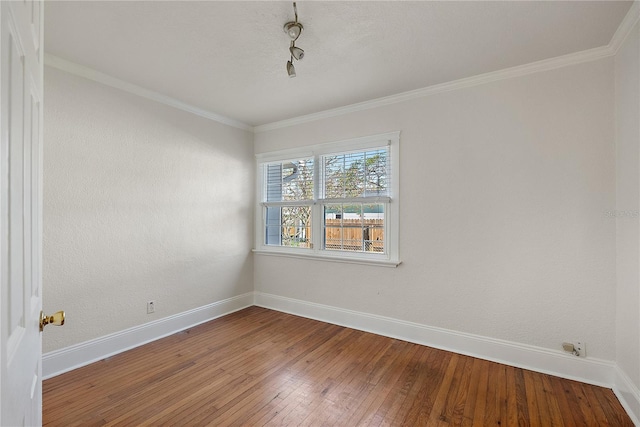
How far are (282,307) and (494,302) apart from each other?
2500 millimetres

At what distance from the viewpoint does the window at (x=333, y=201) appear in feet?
10.8

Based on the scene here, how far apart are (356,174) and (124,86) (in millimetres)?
2513

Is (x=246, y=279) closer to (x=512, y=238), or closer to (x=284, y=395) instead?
(x=284, y=395)

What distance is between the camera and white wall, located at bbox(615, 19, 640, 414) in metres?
1.93

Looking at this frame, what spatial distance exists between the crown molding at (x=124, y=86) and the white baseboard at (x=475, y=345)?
101 inches

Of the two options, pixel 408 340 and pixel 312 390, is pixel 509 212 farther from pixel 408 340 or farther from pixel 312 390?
pixel 312 390

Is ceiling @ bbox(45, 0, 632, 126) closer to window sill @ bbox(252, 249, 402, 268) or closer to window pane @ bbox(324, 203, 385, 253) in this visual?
window pane @ bbox(324, 203, 385, 253)

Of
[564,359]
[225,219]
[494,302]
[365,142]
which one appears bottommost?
[564,359]

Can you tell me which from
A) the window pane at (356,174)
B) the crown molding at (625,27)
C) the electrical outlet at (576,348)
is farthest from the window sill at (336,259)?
the crown molding at (625,27)

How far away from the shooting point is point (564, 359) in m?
2.40

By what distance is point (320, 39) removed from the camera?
7.07 feet

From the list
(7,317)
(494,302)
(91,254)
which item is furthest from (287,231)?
(7,317)

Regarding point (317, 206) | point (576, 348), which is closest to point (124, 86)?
point (317, 206)

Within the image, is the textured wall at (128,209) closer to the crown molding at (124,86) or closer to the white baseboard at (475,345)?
the crown molding at (124,86)
